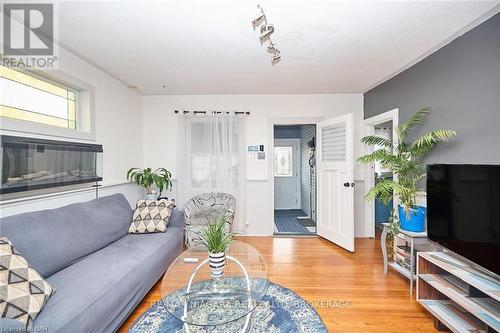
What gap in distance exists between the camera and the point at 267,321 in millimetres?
1809

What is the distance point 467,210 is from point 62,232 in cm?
315

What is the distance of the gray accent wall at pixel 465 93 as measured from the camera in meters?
1.88

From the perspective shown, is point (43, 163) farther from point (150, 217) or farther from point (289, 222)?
point (289, 222)

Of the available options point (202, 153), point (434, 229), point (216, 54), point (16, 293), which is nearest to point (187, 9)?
point (216, 54)

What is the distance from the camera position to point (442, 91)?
2.37 m

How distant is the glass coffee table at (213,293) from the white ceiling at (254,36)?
1959mm

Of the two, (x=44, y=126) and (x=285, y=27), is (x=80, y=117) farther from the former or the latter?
(x=285, y=27)

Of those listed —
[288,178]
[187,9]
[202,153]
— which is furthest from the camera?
[288,178]

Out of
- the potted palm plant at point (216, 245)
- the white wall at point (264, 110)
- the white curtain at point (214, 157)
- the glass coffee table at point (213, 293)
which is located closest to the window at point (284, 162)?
the white wall at point (264, 110)

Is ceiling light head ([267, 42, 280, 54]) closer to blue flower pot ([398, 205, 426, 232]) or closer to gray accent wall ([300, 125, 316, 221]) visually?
blue flower pot ([398, 205, 426, 232])

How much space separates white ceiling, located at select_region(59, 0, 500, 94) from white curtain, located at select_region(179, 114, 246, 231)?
807 millimetres

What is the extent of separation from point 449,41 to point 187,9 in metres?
2.50

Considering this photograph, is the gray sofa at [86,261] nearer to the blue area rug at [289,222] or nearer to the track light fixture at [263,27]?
the track light fixture at [263,27]
